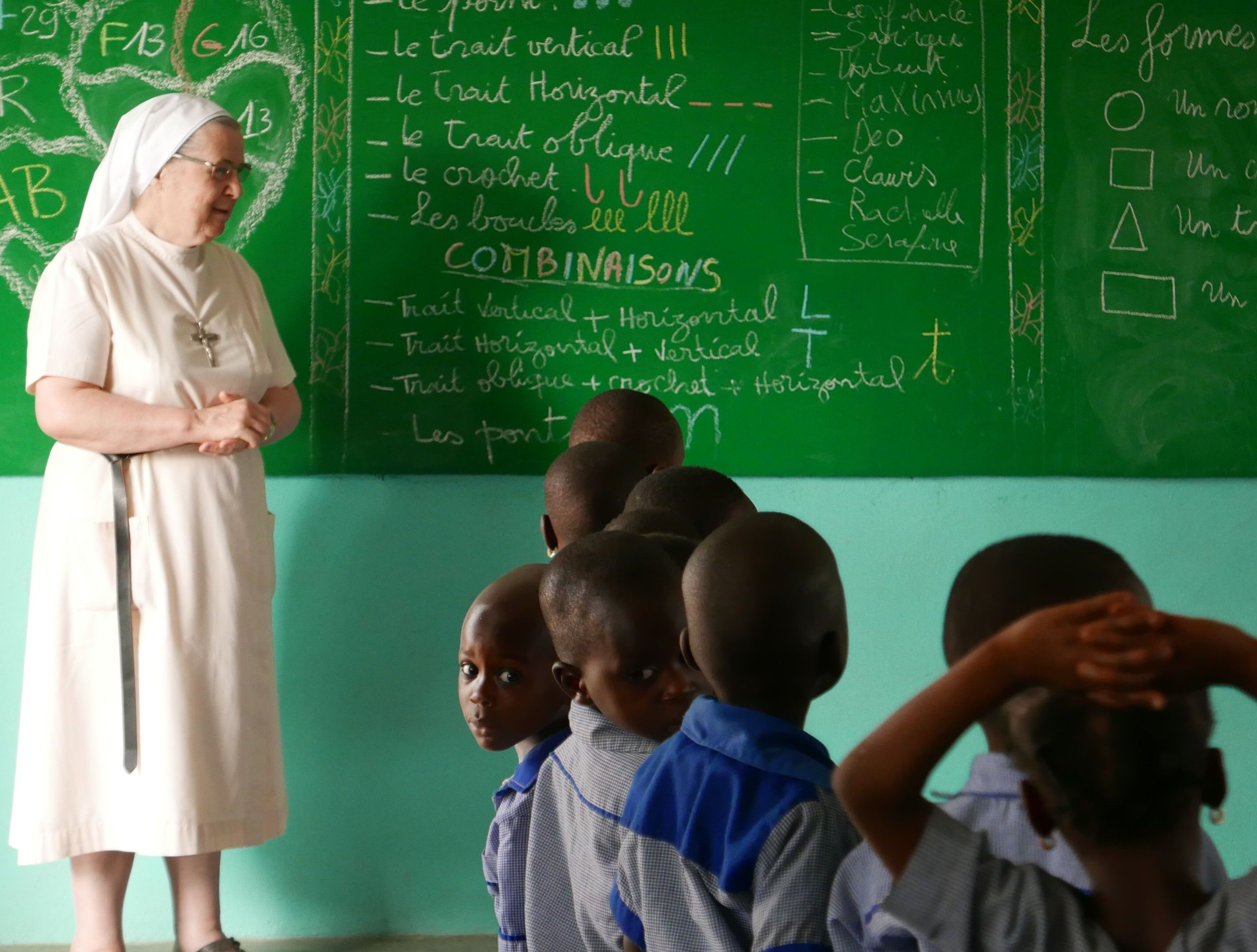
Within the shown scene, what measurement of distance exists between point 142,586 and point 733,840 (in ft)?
6.10

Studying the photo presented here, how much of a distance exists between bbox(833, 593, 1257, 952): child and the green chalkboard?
2316mm

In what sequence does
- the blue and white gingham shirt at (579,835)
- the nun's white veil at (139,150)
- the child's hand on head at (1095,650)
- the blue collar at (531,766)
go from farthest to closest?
the nun's white veil at (139,150), the blue collar at (531,766), the blue and white gingham shirt at (579,835), the child's hand on head at (1095,650)

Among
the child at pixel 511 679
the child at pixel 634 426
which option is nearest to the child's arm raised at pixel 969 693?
the child at pixel 511 679

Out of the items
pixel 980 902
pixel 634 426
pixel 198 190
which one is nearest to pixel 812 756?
pixel 980 902

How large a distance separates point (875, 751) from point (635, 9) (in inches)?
104

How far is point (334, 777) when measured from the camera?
3092 mm

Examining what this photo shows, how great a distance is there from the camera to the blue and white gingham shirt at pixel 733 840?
1.04 meters

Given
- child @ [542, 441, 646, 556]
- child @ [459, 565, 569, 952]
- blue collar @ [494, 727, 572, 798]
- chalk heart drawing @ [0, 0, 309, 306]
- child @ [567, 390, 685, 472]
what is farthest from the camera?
chalk heart drawing @ [0, 0, 309, 306]

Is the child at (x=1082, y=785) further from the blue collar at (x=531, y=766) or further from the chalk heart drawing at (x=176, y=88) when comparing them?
the chalk heart drawing at (x=176, y=88)

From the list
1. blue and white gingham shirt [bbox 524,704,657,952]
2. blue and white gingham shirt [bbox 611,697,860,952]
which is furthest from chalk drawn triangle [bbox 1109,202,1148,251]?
blue and white gingham shirt [bbox 611,697,860,952]

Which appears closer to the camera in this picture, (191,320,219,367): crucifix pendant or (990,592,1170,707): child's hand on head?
(990,592,1170,707): child's hand on head

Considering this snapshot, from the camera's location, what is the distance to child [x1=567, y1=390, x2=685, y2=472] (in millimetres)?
2490

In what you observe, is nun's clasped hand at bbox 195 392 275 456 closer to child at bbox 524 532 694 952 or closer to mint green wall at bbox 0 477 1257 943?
mint green wall at bbox 0 477 1257 943

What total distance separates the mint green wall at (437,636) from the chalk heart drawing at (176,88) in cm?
74
